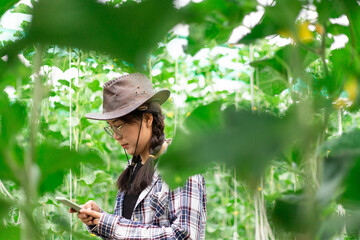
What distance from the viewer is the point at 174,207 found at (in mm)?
1721

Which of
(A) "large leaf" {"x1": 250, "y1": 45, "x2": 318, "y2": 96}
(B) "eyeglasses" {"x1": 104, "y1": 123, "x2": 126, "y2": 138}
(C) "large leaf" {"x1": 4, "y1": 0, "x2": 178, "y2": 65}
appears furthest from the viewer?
(B) "eyeglasses" {"x1": 104, "y1": 123, "x2": 126, "y2": 138}

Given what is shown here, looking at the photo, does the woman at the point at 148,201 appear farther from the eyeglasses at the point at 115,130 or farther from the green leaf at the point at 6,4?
the green leaf at the point at 6,4

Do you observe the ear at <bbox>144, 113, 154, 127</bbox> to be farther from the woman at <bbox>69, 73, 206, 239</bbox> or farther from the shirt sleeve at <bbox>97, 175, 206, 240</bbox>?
the shirt sleeve at <bbox>97, 175, 206, 240</bbox>

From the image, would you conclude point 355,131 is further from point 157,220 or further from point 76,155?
point 157,220

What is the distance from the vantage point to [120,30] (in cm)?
22

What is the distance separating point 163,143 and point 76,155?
5.30ft

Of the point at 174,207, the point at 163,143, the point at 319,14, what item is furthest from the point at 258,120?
the point at 163,143

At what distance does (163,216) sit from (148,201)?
0.08 metres

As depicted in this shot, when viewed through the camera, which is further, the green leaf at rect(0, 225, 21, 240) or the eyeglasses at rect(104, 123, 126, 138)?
the eyeglasses at rect(104, 123, 126, 138)

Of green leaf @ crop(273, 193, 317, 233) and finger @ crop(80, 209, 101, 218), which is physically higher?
finger @ crop(80, 209, 101, 218)

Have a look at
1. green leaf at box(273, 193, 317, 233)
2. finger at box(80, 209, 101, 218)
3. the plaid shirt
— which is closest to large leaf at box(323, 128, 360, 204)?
green leaf at box(273, 193, 317, 233)

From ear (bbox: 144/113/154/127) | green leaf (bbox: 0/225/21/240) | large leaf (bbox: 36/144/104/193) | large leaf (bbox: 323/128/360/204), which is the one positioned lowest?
green leaf (bbox: 0/225/21/240)

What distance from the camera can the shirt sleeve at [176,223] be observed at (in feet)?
5.56

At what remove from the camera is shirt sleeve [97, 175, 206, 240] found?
169 cm
